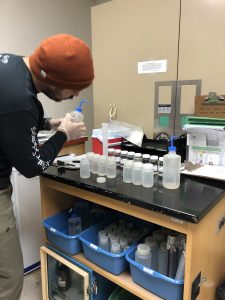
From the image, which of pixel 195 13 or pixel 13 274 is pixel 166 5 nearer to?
pixel 195 13

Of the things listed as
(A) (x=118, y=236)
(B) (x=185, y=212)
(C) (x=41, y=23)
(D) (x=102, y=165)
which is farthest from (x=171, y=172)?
(C) (x=41, y=23)

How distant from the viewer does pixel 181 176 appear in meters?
1.16

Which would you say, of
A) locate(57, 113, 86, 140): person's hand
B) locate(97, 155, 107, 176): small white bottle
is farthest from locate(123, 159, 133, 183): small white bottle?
locate(57, 113, 86, 140): person's hand

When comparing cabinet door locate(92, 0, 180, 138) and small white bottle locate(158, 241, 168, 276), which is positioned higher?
cabinet door locate(92, 0, 180, 138)

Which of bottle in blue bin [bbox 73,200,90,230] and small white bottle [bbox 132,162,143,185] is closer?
small white bottle [bbox 132,162,143,185]

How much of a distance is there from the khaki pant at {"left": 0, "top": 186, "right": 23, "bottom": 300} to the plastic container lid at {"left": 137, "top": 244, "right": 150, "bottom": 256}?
0.53 m

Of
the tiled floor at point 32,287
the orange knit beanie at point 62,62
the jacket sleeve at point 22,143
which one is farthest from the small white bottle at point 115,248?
the tiled floor at point 32,287

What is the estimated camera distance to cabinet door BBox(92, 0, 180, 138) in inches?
61.3

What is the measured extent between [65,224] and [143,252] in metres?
0.59

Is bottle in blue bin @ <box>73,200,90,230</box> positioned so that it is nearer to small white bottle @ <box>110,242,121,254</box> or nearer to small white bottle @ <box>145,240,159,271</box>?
small white bottle @ <box>110,242,121,254</box>

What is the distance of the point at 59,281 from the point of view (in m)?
1.49

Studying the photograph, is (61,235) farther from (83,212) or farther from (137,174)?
(137,174)

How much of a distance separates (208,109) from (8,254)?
1153mm

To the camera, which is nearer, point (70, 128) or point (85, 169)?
point (70, 128)
